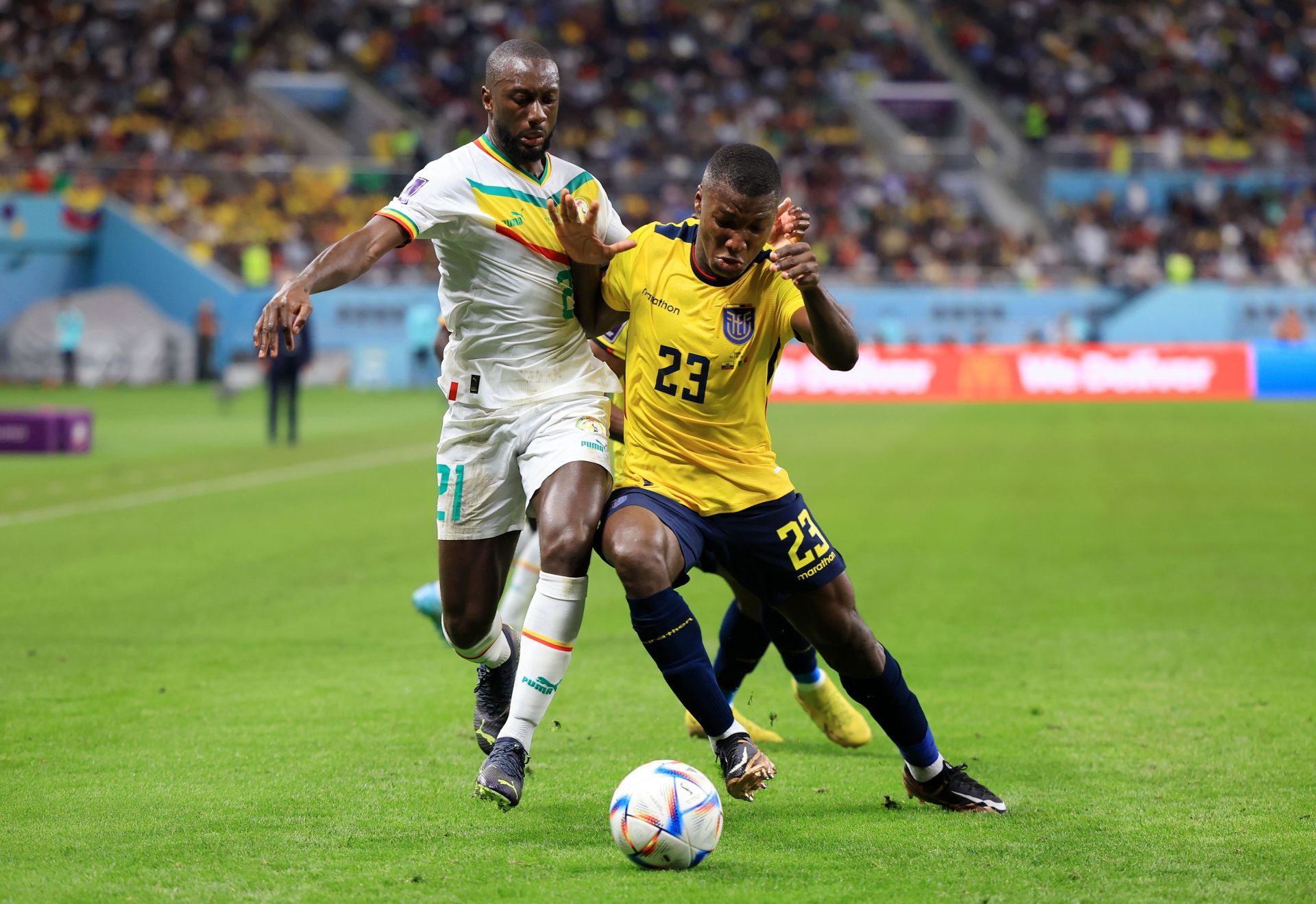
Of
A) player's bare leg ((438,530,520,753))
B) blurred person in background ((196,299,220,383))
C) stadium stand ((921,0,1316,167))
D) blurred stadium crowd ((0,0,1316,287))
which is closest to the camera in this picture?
player's bare leg ((438,530,520,753))

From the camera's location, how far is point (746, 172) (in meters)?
4.71

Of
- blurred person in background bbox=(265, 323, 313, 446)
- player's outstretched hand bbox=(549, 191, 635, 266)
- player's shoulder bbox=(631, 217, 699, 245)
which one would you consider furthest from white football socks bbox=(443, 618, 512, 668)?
blurred person in background bbox=(265, 323, 313, 446)

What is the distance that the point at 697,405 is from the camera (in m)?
5.00

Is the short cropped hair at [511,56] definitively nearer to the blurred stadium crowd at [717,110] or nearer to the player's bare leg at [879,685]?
the player's bare leg at [879,685]

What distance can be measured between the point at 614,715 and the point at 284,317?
253 centimetres

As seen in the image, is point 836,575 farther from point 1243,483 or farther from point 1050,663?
point 1243,483

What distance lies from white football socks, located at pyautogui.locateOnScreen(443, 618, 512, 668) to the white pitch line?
27.4 ft

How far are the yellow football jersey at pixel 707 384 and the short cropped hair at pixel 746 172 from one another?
12.8 inches

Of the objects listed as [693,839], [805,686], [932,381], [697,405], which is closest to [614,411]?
[697,405]

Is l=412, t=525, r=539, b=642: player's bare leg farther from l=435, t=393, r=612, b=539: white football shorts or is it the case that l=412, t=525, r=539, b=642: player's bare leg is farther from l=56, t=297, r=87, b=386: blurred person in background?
l=56, t=297, r=87, b=386: blurred person in background

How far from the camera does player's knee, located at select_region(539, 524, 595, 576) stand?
4848 mm

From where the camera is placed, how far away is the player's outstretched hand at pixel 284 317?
4.55 m

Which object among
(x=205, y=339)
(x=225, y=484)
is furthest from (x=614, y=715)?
(x=205, y=339)

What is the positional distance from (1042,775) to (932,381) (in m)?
27.5
